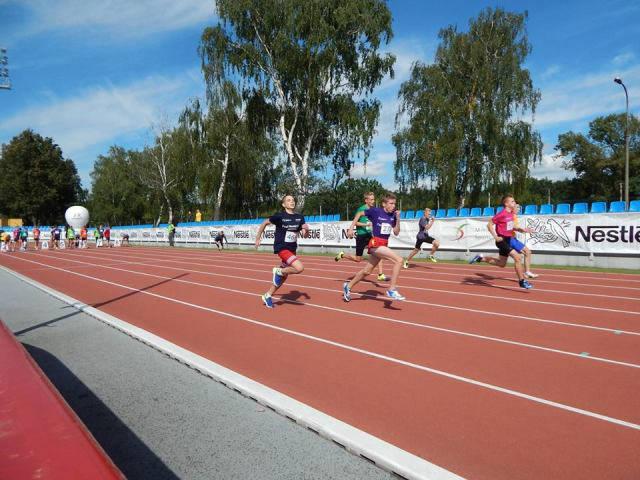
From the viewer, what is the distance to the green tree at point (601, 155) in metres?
56.4

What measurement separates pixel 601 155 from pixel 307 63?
159 feet

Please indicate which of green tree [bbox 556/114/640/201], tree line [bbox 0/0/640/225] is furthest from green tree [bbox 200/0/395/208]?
green tree [bbox 556/114/640/201]

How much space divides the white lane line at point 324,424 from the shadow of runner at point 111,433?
99cm

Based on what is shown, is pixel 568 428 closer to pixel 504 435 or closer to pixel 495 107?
pixel 504 435

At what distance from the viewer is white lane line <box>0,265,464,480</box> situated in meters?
2.72

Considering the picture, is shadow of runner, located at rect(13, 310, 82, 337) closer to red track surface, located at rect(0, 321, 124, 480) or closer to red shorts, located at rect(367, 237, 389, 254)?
red track surface, located at rect(0, 321, 124, 480)

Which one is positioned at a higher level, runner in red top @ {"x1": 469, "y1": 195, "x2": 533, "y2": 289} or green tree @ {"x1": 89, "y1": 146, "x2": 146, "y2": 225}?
green tree @ {"x1": 89, "y1": 146, "x2": 146, "y2": 225}

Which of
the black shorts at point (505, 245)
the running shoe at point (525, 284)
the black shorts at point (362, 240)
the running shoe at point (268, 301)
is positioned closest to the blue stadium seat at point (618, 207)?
the running shoe at point (525, 284)

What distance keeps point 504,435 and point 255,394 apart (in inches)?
77.3

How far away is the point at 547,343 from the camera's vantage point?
18.7 ft

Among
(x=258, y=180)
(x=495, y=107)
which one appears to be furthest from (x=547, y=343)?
(x=258, y=180)

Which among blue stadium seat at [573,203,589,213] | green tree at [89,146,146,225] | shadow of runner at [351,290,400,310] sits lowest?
shadow of runner at [351,290,400,310]

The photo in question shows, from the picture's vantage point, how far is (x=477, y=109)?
1198 inches

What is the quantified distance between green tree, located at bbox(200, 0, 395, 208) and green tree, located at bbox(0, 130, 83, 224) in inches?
2126
